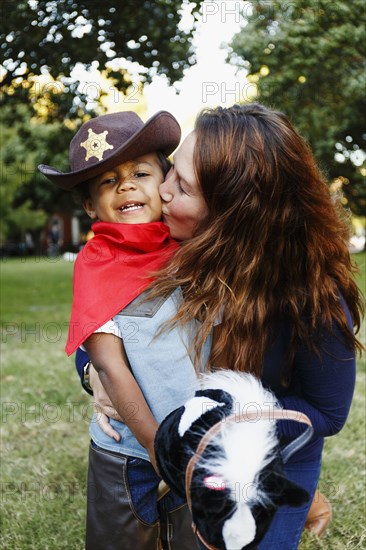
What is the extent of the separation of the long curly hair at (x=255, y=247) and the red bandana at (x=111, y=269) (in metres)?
0.11

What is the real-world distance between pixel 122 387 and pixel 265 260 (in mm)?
603

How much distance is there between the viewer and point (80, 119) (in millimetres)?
12844

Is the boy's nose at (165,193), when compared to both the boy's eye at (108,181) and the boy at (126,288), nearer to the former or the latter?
the boy at (126,288)

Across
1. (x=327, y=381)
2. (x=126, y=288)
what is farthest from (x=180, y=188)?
(x=327, y=381)

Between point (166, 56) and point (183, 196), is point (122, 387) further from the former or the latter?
point (166, 56)

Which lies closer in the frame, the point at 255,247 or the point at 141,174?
the point at 255,247

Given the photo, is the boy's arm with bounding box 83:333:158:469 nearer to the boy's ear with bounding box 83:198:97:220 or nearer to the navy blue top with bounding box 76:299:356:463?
the navy blue top with bounding box 76:299:356:463

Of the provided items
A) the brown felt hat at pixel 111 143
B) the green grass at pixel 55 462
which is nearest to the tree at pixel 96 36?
the green grass at pixel 55 462

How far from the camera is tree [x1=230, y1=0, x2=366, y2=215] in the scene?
36.2 ft

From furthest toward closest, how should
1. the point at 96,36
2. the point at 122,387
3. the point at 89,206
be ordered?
the point at 96,36, the point at 89,206, the point at 122,387

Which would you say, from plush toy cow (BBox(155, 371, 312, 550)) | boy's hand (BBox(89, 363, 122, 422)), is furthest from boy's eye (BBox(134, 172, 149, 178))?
plush toy cow (BBox(155, 371, 312, 550))

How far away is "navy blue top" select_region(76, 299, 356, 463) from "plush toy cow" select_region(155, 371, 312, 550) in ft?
1.49

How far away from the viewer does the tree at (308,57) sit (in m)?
11.0

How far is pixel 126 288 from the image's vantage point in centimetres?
203
